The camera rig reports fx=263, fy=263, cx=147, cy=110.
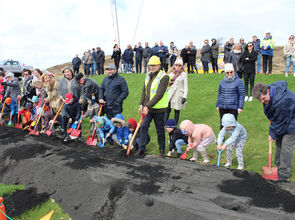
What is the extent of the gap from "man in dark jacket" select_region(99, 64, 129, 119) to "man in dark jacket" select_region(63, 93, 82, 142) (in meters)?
0.92

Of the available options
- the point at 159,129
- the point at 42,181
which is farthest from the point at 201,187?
the point at 42,181

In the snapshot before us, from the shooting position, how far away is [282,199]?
311cm

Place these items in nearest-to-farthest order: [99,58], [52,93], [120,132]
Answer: [120,132], [52,93], [99,58]

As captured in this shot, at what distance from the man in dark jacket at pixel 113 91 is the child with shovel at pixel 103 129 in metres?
0.36

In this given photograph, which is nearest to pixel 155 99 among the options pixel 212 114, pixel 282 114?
pixel 282 114

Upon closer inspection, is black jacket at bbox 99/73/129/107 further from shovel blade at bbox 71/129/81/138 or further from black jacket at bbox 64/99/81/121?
shovel blade at bbox 71/129/81/138

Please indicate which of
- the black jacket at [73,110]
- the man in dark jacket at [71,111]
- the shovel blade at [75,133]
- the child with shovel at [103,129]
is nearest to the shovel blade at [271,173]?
the child with shovel at [103,129]

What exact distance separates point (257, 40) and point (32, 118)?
445 inches

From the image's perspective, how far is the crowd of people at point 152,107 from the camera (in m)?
4.18

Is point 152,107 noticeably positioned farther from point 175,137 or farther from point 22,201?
point 22,201

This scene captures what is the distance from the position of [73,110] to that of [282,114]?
17.4 ft

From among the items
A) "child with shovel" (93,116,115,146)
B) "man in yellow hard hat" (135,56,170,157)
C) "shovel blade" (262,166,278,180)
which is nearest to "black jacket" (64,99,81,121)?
"child with shovel" (93,116,115,146)

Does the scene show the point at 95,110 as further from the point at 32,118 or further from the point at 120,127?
the point at 32,118

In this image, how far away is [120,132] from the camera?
21.3 feet
